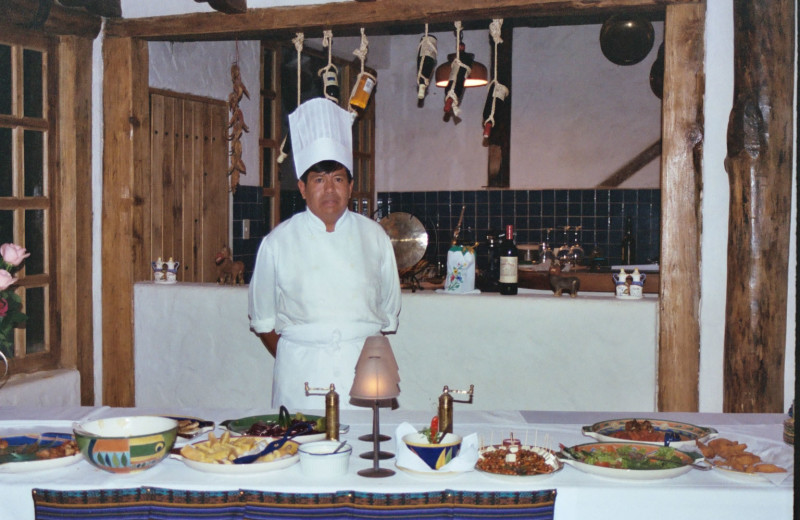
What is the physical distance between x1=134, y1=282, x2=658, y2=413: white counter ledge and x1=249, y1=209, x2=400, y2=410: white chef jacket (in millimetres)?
802

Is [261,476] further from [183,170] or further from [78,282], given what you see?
[183,170]

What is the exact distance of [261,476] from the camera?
6.03ft

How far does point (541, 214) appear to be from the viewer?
7.61m

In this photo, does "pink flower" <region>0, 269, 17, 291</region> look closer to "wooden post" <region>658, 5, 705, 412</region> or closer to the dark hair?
the dark hair

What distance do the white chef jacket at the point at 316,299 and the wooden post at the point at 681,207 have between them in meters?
1.26

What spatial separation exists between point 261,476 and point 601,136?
6310 mm

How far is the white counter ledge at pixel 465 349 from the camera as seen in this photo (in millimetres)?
3666

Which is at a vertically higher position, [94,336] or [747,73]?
[747,73]

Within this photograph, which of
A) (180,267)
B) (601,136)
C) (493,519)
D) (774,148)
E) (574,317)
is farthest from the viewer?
(601,136)

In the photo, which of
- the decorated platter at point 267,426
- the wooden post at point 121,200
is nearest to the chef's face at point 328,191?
the decorated platter at point 267,426

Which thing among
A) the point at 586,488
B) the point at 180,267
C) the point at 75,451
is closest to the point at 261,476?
the point at 75,451

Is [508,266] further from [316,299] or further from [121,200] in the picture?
[121,200]

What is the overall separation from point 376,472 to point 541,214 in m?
5.98

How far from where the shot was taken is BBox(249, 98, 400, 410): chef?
2.96m
